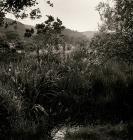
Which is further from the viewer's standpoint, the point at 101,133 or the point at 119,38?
the point at 119,38

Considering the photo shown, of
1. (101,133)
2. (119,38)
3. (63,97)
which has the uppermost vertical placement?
(119,38)

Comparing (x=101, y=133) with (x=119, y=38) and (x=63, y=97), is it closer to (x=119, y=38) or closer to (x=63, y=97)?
(x=63, y=97)

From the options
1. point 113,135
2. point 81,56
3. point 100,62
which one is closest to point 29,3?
point 81,56

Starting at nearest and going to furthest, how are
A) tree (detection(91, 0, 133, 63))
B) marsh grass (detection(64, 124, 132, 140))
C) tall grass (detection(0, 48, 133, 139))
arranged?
marsh grass (detection(64, 124, 132, 140)) → tall grass (detection(0, 48, 133, 139)) → tree (detection(91, 0, 133, 63))

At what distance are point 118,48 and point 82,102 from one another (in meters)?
2.18

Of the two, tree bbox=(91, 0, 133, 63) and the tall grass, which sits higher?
tree bbox=(91, 0, 133, 63)

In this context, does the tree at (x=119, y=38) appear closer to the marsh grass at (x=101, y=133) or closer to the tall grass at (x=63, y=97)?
the tall grass at (x=63, y=97)

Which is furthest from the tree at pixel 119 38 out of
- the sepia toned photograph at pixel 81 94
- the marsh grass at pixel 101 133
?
the marsh grass at pixel 101 133

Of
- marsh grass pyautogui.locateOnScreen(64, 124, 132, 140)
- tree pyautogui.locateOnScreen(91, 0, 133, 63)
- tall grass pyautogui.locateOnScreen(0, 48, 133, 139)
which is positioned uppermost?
tree pyautogui.locateOnScreen(91, 0, 133, 63)

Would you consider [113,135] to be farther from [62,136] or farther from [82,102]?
[82,102]

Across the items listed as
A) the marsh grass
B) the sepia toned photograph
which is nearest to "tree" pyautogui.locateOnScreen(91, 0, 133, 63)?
the sepia toned photograph

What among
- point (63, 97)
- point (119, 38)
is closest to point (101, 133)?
point (63, 97)

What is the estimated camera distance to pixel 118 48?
362 inches

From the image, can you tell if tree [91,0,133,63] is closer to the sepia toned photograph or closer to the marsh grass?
the sepia toned photograph
